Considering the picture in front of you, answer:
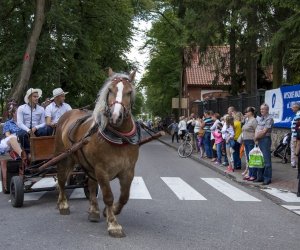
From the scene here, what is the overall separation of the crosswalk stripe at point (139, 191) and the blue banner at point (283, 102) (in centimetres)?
741

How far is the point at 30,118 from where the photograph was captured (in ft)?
33.3

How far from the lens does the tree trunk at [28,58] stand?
21730mm

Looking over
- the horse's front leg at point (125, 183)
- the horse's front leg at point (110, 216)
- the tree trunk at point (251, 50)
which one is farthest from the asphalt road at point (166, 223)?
the tree trunk at point (251, 50)

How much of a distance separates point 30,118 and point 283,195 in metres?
5.50

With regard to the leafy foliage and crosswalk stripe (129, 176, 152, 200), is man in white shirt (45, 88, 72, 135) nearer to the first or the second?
crosswalk stripe (129, 176, 152, 200)

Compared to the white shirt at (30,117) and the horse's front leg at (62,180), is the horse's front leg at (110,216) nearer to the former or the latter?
the horse's front leg at (62,180)

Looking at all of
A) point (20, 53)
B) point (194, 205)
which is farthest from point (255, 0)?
point (20, 53)

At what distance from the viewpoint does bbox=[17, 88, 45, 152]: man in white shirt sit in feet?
33.0

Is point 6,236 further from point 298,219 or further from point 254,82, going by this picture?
point 254,82

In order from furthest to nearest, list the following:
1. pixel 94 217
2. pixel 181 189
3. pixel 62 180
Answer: pixel 181 189
pixel 62 180
pixel 94 217

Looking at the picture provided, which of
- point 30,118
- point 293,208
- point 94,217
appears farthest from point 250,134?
point 94,217

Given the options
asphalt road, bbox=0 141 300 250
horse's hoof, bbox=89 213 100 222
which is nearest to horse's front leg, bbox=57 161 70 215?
asphalt road, bbox=0 141 300 250

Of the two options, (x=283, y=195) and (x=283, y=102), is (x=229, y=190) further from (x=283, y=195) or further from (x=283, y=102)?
(x=283, y=102)

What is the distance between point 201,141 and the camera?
846 inches
